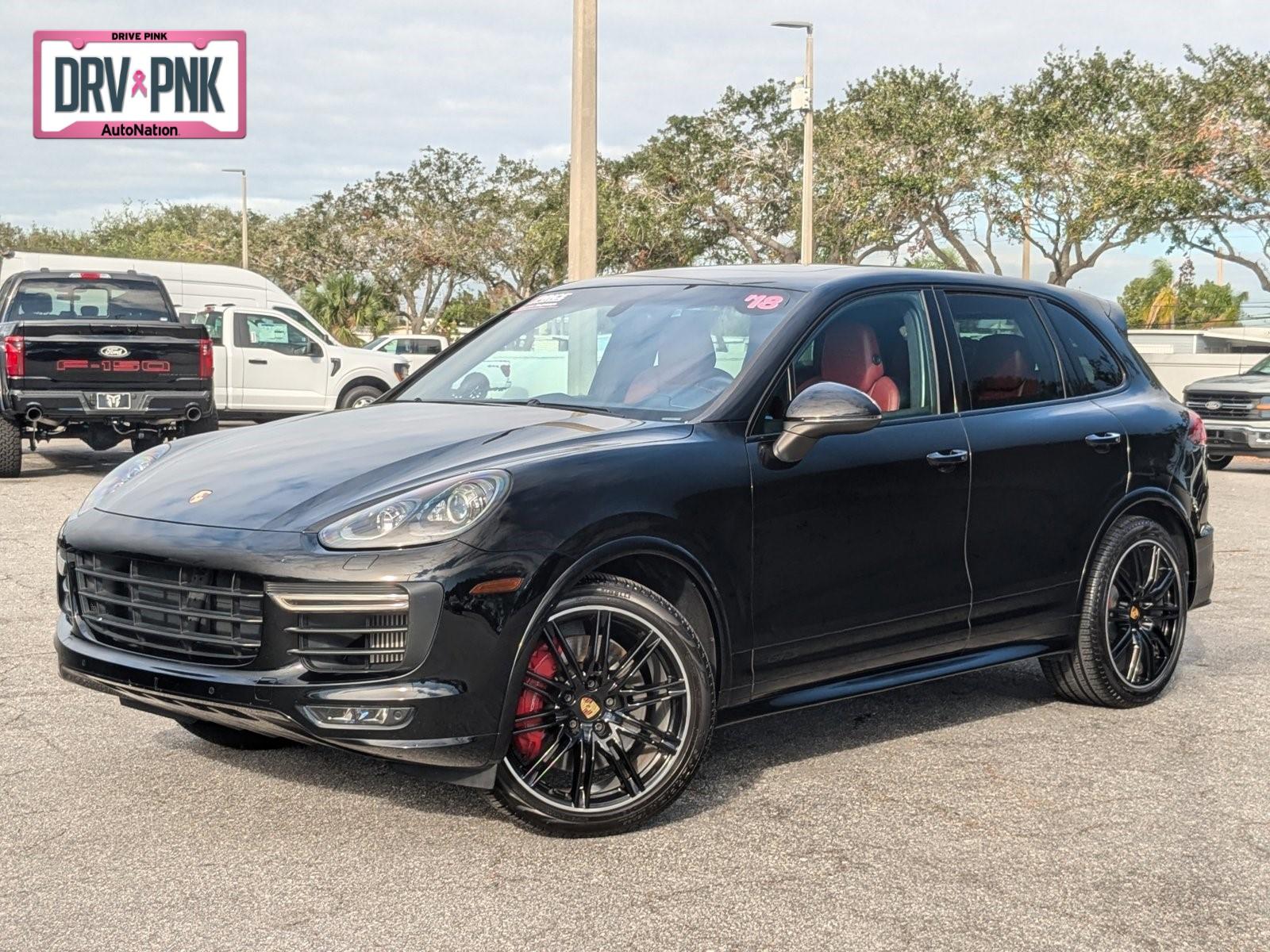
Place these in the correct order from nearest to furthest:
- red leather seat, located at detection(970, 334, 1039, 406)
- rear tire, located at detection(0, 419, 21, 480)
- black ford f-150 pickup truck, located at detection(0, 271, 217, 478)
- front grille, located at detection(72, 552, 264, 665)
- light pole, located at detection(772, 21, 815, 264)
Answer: front grille, located at detection(72, 552, 264, 665) → red leather seat, located at detection(970, 334, 1039, 406) → black ford f-150 pickup truck, located at detection(0, 271, 217, 478) → rear tire, located at detection(0, 419, 21, 480) → light pole, located at detection(772, 21, 815, 264)

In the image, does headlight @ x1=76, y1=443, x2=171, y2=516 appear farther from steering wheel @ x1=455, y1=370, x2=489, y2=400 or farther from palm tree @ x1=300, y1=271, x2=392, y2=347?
palm tree @ x1=300, y1=271, x2=392, y2=347

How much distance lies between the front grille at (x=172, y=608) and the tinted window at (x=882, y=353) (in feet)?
6.65

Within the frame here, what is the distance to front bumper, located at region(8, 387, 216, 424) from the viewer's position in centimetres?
1488

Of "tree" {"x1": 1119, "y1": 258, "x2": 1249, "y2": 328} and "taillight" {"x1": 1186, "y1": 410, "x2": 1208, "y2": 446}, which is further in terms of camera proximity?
"tree" {"x1": 1119, "y1": 258, "x2": 1249, "y2": 328}

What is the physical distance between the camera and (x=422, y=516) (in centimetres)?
427

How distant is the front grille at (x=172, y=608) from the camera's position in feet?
14.0

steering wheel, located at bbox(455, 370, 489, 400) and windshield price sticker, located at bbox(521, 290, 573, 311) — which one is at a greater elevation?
windshield price sticker, located at bbox(521, 290, 573, 311)

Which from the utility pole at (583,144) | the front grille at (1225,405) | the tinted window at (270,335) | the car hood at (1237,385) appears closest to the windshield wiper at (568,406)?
the utility pole at (583,144)

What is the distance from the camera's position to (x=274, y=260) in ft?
218

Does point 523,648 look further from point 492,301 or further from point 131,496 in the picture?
point 492,301

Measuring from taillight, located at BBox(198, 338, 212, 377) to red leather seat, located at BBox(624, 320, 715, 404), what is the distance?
11.0m

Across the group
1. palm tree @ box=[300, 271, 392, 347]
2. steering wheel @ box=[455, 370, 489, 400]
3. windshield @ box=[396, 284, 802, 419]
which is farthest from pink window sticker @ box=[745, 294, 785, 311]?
palm tree @ box=[300, 271, 392, 347]

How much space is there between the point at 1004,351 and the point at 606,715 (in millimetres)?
2419

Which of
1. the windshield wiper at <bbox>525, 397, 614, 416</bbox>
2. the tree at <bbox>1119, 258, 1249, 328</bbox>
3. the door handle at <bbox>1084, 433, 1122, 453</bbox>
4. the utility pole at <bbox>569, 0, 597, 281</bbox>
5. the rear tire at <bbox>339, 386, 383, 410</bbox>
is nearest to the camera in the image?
the windshield wiper at <bbox>525, 397, 614, 416</bbox>
